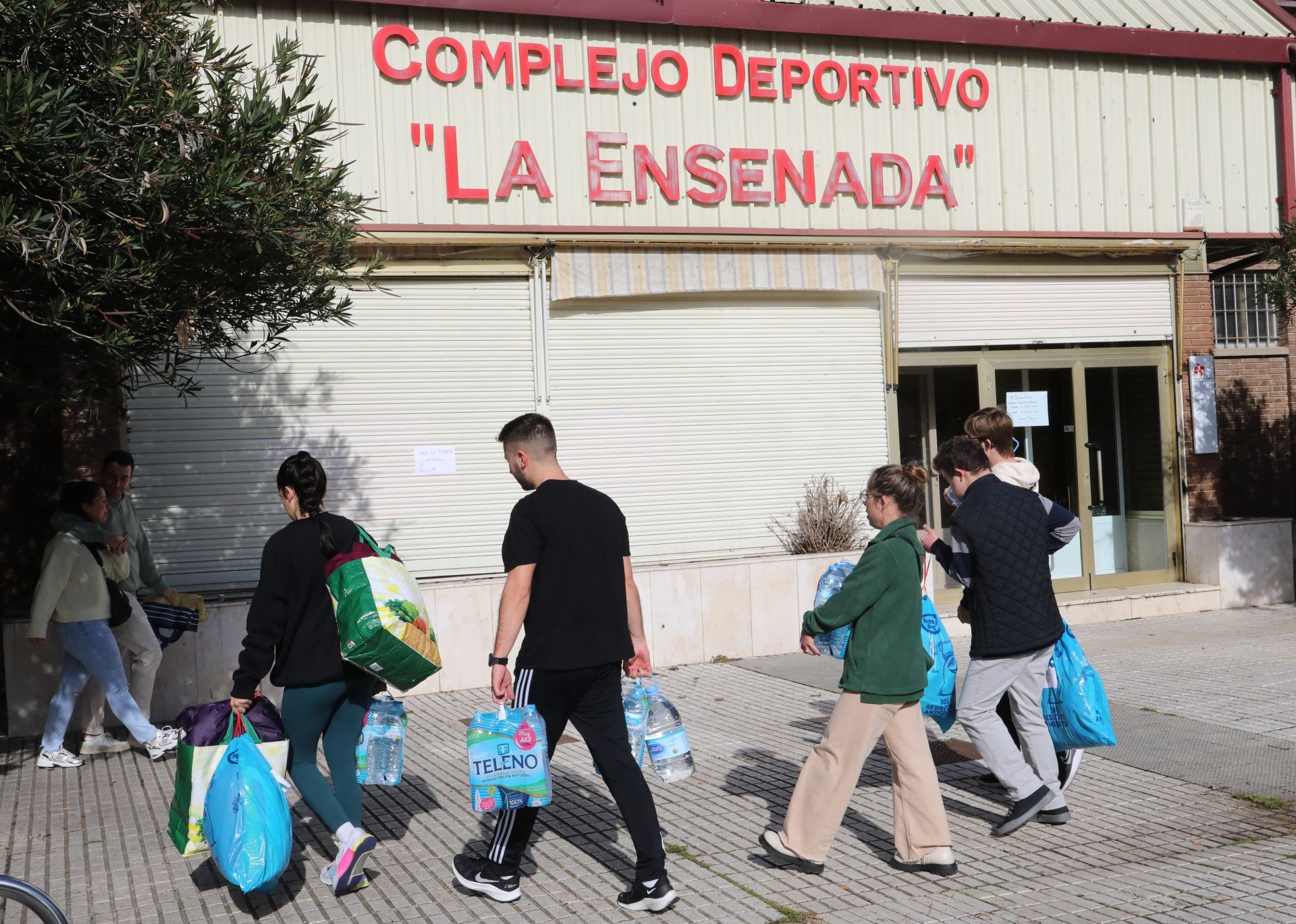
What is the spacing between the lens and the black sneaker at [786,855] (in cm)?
505

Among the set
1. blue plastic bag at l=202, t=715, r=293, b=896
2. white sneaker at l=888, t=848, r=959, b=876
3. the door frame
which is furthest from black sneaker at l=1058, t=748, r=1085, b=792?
the door frame

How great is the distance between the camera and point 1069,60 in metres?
12.6

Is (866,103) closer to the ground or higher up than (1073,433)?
higher up

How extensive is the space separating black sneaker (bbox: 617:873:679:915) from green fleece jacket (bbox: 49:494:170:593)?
14.5 ft

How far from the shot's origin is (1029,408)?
1258 cm

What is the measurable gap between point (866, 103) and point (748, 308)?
94.0 inches

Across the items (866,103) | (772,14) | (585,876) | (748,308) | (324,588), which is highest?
(772,14)

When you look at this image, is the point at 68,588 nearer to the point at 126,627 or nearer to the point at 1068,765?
the point at 126,627

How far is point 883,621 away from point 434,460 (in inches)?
241

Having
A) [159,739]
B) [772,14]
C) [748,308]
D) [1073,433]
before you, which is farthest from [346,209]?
[1073,433]

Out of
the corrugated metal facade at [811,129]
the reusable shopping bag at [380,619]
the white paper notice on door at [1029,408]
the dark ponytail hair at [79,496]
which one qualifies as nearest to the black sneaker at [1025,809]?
the reusable shopping bag at [380,619]

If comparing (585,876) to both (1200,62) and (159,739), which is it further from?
(1200,62)

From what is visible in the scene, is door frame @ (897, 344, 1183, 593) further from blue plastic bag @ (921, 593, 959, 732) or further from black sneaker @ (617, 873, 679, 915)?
black sneaker @ (617, 873, 679, 915)

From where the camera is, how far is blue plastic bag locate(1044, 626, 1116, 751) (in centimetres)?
566
